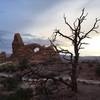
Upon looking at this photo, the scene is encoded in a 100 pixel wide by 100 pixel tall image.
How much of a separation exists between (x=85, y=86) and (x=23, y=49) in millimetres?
47965

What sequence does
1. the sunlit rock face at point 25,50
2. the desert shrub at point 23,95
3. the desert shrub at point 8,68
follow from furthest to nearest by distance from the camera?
the sunlit rock face at point 25,50 < the desert shrub at point 8,68 < the desert shrub at point 23,95

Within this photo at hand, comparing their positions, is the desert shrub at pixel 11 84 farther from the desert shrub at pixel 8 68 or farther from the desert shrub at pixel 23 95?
the desert shrub at pixel 8 68

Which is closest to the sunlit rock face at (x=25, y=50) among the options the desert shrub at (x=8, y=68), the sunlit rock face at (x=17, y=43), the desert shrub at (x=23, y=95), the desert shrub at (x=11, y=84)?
the sunlit rock face at (x=17, y=43)

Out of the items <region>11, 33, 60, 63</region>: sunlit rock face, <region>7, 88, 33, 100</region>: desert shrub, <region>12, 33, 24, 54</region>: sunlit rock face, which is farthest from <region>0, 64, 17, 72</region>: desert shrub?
<region>7, 88, 33, 100</region>: desert shrub

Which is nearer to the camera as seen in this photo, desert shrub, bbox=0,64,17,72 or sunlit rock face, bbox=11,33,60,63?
desert shrub, bbox=0,64,17,72

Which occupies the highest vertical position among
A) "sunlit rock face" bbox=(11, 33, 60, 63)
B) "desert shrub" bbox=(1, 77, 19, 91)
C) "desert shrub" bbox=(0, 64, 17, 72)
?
"sunlit rock face" bbox=(11, 33, 60, 63)

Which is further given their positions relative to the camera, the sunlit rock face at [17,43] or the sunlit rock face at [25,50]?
the sunlit rock face at [17,43]

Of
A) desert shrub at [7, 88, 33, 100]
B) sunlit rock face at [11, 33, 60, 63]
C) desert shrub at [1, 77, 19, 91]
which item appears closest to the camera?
desert shrub at [7, 88, 33, 100]

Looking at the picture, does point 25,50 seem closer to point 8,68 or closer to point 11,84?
point 8,68

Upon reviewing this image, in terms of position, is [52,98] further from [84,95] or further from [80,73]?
[80,73]

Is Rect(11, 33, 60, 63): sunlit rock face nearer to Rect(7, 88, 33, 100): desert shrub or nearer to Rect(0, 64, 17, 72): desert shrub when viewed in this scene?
Rect(0, 64, 17, 72): desert shrub

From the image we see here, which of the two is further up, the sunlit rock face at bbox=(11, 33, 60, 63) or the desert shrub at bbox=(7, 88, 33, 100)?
the sunlit rock face at bbox=(11, 33, 60, 63)

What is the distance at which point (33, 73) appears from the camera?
95.7 ft

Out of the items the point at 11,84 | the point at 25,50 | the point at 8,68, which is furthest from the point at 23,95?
the point at 25,50
